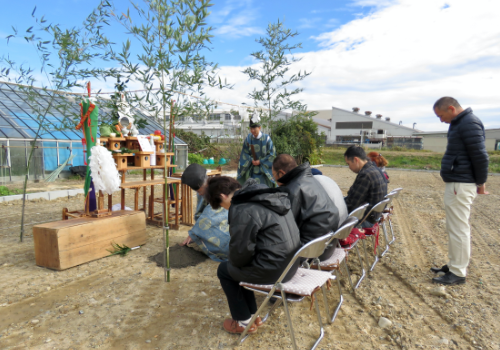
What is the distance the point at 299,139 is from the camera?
54.2 ft

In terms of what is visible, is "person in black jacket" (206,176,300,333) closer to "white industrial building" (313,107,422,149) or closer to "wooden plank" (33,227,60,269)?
"wooden plank" (33,227,60,269)

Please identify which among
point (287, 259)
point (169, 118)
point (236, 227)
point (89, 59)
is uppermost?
point (89, 59)

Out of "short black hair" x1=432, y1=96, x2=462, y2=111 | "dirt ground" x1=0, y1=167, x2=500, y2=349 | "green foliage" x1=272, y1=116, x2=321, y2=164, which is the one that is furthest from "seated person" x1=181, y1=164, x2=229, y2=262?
"green foliage" x1=272, y1=116, x2=321, y2=164

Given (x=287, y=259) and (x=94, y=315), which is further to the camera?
(x=94, y=315)

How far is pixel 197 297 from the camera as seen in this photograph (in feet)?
10.00

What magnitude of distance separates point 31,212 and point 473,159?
24.4 feet

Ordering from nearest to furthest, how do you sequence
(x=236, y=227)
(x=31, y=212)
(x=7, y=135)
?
(x=236, y=227) < (x=31, y=212) < (x=7, y=135)

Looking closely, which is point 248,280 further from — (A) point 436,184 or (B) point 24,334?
(A) point 436,184

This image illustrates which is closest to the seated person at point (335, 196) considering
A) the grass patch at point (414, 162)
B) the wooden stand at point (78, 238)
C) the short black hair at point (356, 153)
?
the short black hair at point (356, 153)

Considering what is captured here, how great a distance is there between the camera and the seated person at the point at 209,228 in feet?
12.4

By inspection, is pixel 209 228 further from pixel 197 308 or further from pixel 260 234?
pixel 260 234

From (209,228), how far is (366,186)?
1.89m

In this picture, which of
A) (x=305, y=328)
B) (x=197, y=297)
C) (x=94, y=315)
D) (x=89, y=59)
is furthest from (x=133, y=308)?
(x=89, y=59)

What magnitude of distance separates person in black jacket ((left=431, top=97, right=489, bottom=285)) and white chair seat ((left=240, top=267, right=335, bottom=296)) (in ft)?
5.72
